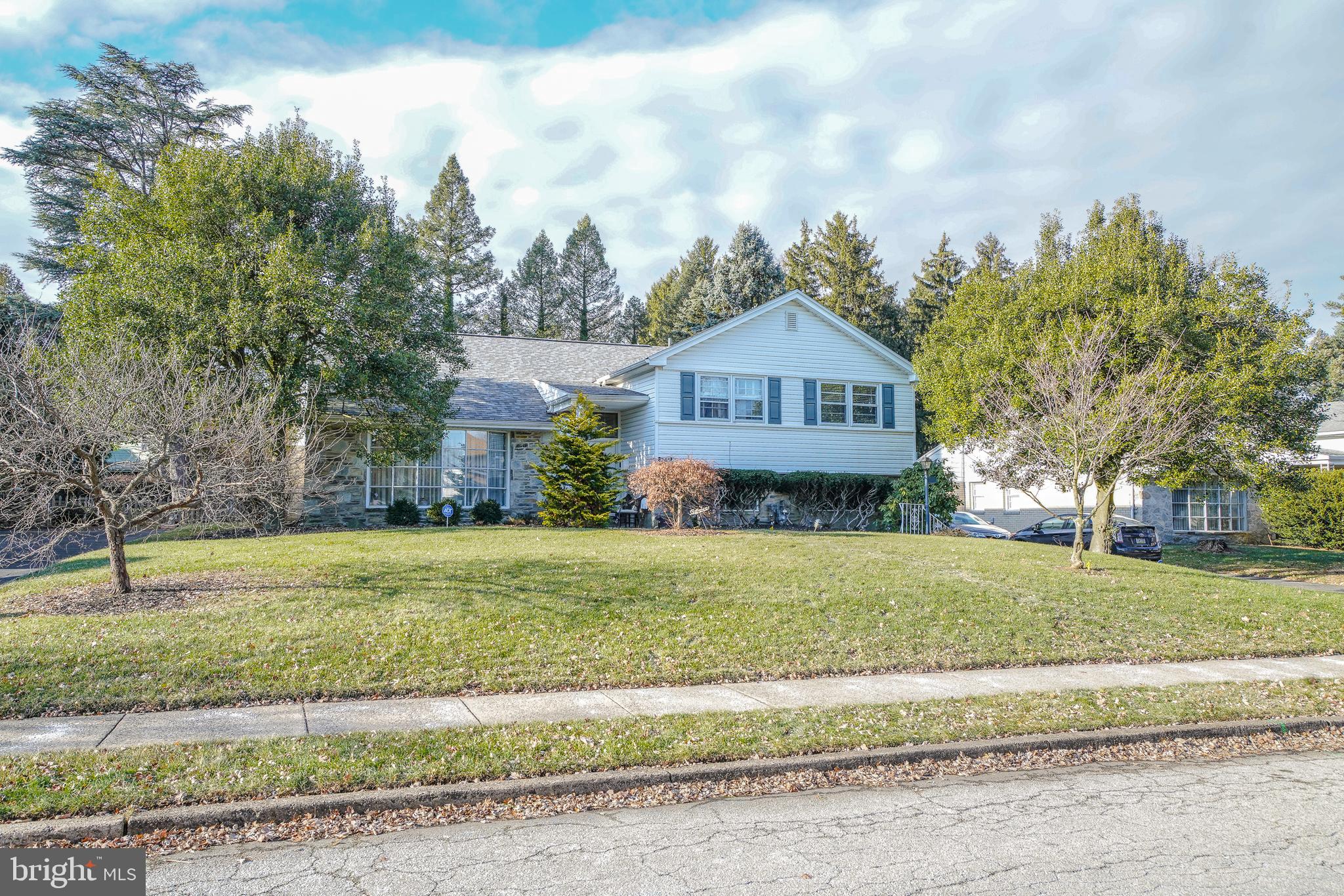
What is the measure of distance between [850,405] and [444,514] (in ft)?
40.0

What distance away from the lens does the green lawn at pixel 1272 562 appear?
18.8 meters

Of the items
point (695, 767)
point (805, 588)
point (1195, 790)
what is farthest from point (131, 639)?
point (1195, 790)

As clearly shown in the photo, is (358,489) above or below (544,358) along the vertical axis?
below

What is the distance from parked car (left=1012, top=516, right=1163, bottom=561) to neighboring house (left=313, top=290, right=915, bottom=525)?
479 cm

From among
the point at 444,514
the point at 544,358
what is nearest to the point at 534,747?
the point at 444,514

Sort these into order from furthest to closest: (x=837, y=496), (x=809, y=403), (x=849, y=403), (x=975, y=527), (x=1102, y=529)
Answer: (x=849, y=403) → (x=809, y=403) → (x=837, y=496) → (x=975, y=527) → (x=1102, y=529)

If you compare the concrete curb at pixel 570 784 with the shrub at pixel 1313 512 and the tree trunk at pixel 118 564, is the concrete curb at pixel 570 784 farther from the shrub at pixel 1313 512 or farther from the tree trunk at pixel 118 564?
the shrub at pixel 1313 512

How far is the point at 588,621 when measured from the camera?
959cm

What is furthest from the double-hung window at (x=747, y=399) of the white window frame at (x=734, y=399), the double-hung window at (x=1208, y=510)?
the double-hung window at (x=1208, y=510)

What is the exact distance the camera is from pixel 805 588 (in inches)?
459

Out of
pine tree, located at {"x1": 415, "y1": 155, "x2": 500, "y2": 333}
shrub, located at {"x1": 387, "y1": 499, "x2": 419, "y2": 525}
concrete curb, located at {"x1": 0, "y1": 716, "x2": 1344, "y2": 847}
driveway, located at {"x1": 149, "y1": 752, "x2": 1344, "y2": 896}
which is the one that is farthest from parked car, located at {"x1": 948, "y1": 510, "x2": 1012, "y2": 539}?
pine tree, located at {"x1": 415, "y1": 155, "x2": 500, "y2": 333}

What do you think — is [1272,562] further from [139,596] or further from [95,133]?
[95,133]

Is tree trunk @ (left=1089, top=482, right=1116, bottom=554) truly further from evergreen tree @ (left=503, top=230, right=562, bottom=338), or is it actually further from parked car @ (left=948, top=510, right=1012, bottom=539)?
evergreen tree @ (left=503, top=230, right=562, bottom=338)

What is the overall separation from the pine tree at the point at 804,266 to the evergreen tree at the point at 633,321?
32.4ft
